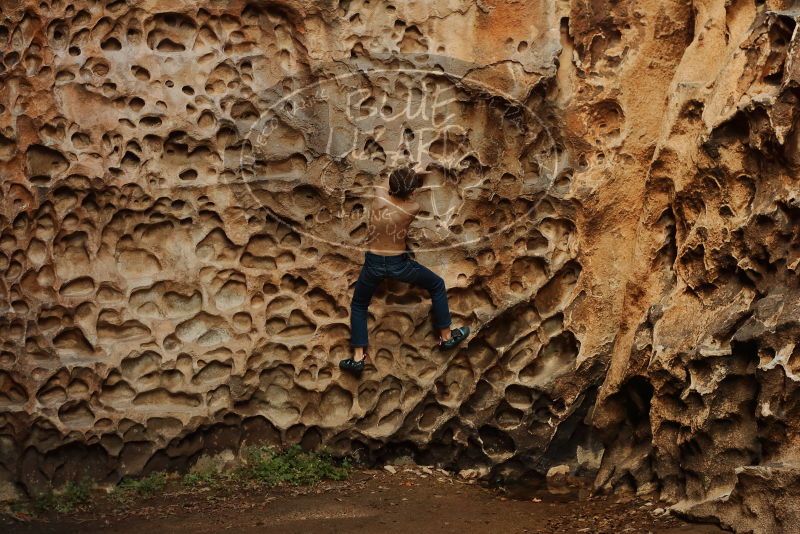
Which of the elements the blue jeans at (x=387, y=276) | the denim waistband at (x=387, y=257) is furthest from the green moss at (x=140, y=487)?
the denim waistband at (x=387, y=257)

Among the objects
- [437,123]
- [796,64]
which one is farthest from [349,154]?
[796,64]

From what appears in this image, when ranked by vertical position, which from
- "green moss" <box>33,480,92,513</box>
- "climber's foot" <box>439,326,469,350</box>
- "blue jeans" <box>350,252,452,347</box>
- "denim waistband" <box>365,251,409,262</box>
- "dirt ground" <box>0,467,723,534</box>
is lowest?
"dirt ground" <box>0,467,723,534</box>

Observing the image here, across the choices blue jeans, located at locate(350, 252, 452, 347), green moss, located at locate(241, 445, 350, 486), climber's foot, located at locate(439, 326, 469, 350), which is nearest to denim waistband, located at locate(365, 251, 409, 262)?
blue jeans, located at locate(350, 252, 452, 347)

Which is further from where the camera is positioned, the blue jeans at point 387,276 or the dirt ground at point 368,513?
the blue jeans at point 387,276

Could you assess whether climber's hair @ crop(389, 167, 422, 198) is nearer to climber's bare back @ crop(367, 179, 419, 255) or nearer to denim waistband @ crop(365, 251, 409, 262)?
climber's bare back @ crop(367, 179, 419, 255)

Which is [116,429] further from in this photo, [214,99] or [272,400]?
[214,99]

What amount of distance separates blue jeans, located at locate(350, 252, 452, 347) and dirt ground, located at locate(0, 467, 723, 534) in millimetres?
879

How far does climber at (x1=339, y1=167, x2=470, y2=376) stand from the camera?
18.8 ft

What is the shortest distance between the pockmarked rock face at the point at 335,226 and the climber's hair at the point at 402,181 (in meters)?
0.30

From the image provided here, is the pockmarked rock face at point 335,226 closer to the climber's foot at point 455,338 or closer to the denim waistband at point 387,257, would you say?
the climber's foot at point 455,338

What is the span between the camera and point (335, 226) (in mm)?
5969

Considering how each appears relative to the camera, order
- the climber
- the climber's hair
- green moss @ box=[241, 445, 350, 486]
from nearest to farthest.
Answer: the climber's hair, the climber, green moss @ box=[241, 445, 350, 486]

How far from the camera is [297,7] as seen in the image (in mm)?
5727

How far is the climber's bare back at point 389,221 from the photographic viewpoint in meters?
5.72
